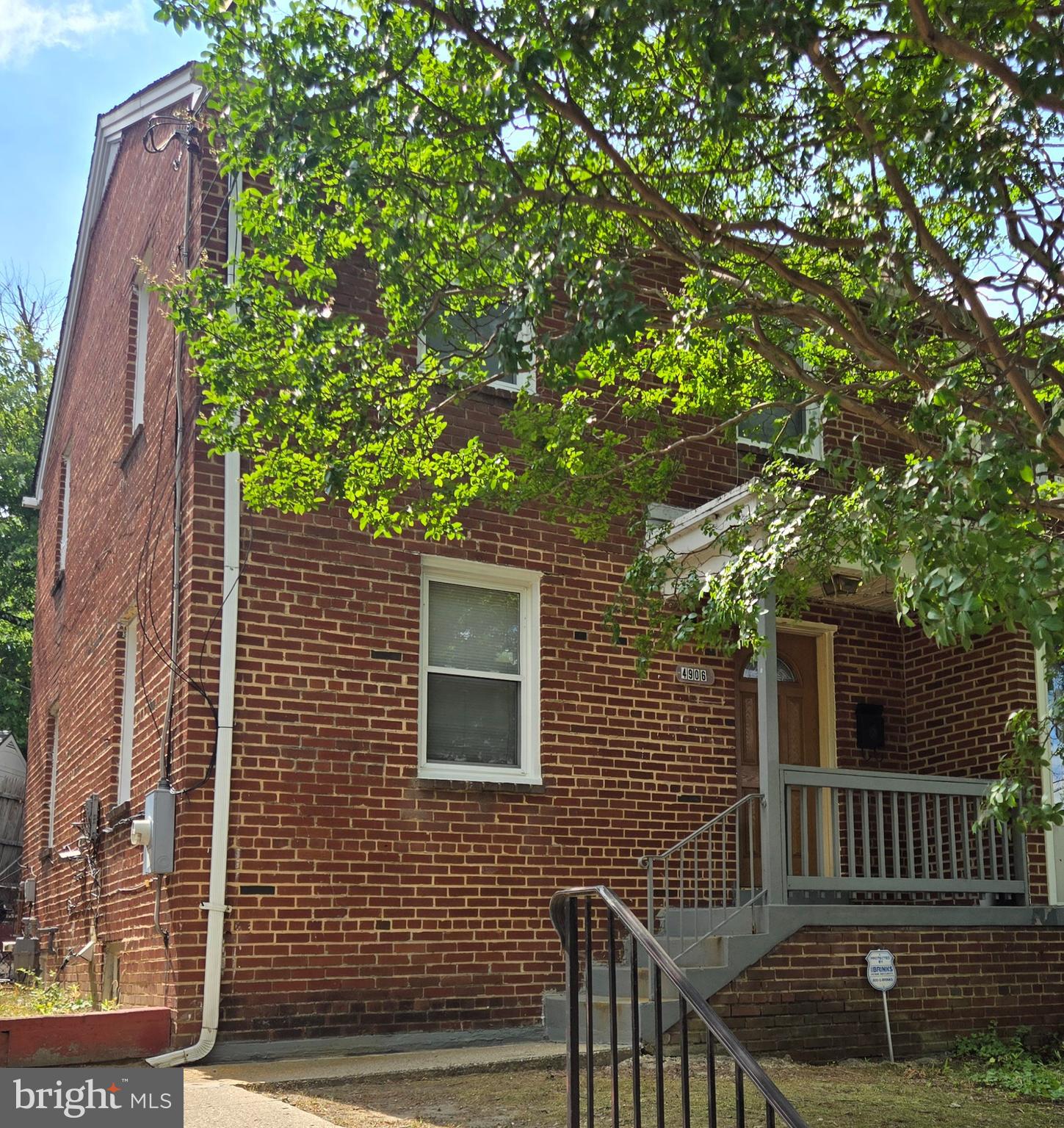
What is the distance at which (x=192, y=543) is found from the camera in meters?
8.62

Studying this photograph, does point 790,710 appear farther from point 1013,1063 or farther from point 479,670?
point 1013,1063

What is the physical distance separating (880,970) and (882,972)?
18mm

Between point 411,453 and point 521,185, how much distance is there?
122 inches

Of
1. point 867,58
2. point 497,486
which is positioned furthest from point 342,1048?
point 867,58

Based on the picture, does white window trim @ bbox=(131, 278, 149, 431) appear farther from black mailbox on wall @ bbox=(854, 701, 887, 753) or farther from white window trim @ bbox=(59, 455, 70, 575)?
black mailbox on wall @ bbox=(854, 701, 887, 753)

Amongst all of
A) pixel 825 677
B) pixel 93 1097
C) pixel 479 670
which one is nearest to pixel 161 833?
pixel 93 1097

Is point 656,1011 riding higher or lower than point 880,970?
higher

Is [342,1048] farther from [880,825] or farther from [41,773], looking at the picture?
[41,773]

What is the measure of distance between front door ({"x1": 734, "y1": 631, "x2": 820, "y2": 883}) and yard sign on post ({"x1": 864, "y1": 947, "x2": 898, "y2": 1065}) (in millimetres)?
1821

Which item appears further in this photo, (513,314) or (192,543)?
(192,543)

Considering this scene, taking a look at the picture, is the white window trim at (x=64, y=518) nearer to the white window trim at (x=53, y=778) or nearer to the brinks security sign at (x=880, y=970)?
the white window trim at (x=53, y=778)

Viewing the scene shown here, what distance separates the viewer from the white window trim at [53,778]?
46.0ft

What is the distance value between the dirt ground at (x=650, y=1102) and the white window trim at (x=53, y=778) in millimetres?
7976

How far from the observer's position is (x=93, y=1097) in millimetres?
6477
